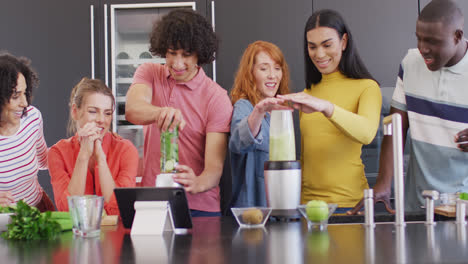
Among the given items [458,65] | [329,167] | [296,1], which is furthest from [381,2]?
[329,167]

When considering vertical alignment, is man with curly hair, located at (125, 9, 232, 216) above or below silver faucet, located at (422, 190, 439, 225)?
above

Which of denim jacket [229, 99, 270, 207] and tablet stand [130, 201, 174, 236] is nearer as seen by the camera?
tablet stand [130, 201, 174, 236]

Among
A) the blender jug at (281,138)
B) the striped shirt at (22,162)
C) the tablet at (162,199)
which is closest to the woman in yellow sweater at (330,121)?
the blender jug at (281,138)

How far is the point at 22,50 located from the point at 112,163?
1.35m

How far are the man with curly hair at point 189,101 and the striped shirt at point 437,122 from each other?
685mm

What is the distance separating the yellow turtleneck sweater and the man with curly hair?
32cm

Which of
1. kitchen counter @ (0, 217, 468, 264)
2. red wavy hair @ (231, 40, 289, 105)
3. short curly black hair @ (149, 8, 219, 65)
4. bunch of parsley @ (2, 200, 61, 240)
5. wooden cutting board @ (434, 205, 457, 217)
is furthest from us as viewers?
red wavy hair @ (231, 40, 289, 105)

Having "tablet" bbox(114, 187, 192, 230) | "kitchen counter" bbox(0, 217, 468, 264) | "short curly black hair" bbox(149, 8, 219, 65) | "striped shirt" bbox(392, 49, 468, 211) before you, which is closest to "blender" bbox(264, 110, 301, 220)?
"kitchen counter" bbox(0, 217, 468, 264)

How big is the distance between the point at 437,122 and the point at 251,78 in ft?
2.31

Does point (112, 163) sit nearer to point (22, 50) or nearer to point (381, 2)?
point (22, 50)

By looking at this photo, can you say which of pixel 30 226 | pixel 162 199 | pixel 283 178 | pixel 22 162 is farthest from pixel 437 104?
pixel 22 162

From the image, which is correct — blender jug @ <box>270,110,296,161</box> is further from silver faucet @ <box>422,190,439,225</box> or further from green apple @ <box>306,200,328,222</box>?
silver faucet @ <box>422,190,439,225</box>

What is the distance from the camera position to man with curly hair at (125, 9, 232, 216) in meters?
1.76

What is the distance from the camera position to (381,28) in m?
3.01
